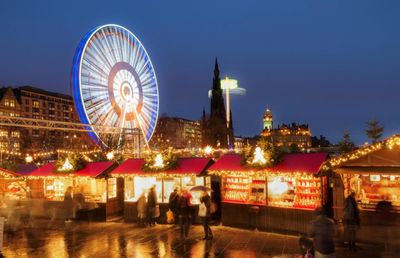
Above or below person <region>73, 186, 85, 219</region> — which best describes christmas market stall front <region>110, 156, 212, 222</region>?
above

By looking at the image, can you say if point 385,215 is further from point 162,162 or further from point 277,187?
point 162,162

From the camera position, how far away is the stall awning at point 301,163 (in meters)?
14.2

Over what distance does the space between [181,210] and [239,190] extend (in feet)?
9.95

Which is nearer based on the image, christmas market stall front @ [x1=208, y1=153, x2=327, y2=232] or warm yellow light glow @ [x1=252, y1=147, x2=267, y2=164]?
christmas market stall front @ [x1=208, y1=153, x2=327, y2=232]

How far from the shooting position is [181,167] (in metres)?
18.1

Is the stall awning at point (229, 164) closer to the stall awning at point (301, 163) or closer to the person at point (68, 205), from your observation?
the stall awning at point (301, 163)

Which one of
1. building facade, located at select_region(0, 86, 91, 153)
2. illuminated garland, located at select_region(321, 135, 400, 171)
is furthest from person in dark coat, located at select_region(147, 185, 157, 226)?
building facade, located at select_region(0, 86, 91, 153)

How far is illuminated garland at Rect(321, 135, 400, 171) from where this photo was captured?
12992mm

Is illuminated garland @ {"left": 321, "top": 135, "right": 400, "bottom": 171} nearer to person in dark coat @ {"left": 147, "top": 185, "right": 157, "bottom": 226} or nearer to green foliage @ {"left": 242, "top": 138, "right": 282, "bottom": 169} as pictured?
green foliage @ {"left": 242, "top": 138, "right": 282, "bottom": 169}

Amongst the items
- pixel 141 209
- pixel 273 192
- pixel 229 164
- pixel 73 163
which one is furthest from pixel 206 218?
pixel 73 163

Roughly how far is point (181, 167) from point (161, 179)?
131 cm

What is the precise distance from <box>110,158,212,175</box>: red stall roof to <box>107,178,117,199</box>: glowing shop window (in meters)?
0.87

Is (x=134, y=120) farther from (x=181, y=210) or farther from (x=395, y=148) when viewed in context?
(x=395, y=148)

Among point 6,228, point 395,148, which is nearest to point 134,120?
point 6,228
